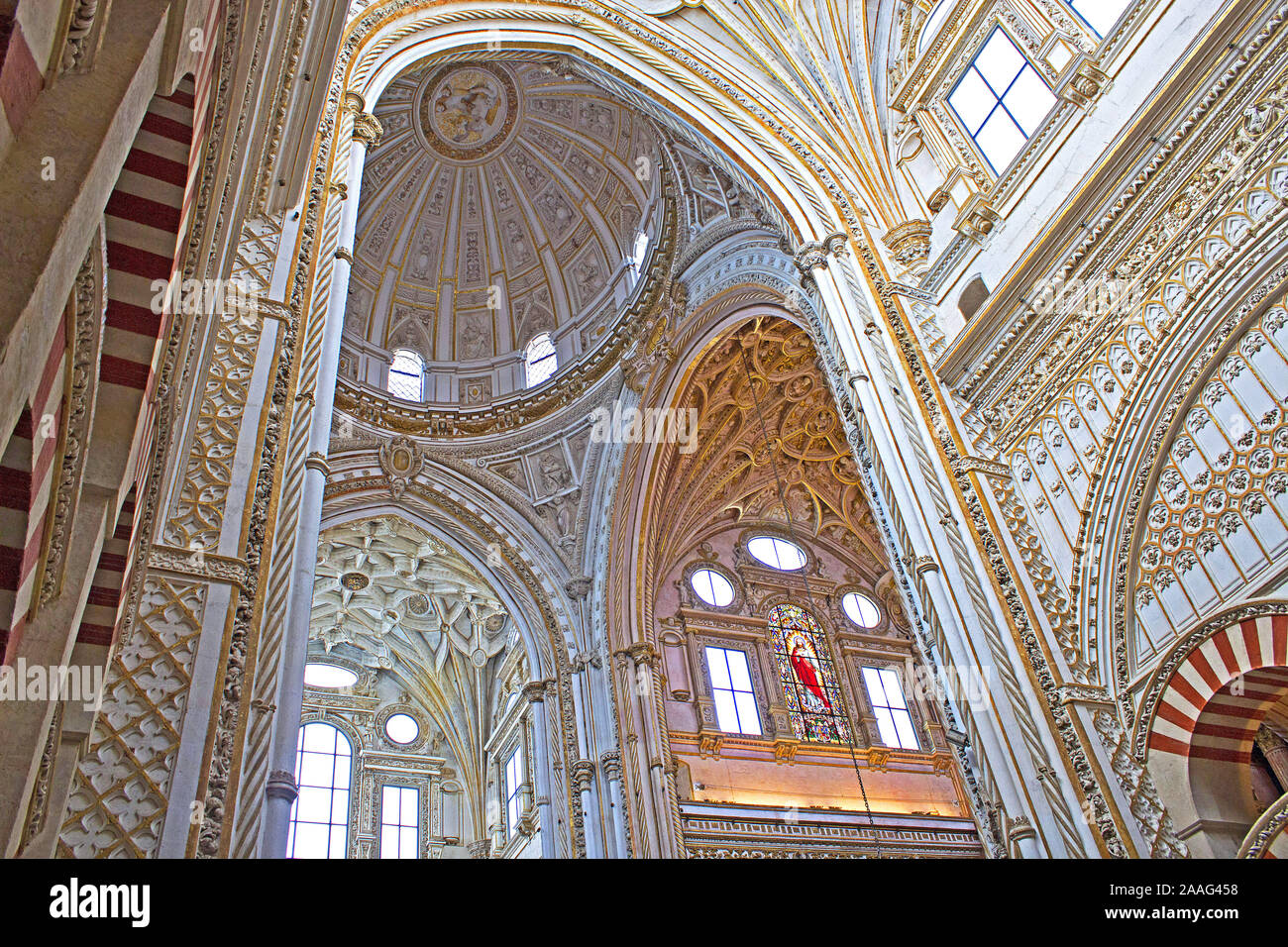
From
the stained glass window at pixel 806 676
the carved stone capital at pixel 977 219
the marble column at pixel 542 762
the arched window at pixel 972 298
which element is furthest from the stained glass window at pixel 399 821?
the carved stone capital at pixel 977 219

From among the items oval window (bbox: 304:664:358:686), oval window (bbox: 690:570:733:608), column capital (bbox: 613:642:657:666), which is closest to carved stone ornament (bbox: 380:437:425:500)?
column capital (bbox: 613:642:657:666)

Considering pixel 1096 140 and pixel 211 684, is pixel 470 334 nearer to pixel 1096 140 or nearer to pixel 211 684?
pixel 1096 140

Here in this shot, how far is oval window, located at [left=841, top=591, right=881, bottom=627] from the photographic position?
18.3 meters

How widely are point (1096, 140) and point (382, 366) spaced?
39.2ft

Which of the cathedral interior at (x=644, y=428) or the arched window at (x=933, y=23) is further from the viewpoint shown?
the arched window at (x=933, y=23)

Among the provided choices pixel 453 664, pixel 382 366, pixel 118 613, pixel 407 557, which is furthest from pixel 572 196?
pixel 118 613

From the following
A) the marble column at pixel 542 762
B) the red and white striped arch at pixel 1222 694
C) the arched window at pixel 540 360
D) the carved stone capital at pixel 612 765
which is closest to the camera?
the red and white striped arch at pixel 1222 694

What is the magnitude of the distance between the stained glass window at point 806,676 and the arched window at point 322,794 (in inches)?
339

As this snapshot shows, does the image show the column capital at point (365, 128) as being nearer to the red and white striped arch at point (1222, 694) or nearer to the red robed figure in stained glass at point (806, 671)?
the red and white striped arch at point (1222, 694)

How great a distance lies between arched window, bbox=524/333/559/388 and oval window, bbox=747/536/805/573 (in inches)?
209

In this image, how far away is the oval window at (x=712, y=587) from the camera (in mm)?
17375

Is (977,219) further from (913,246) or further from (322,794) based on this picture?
(322,794)
